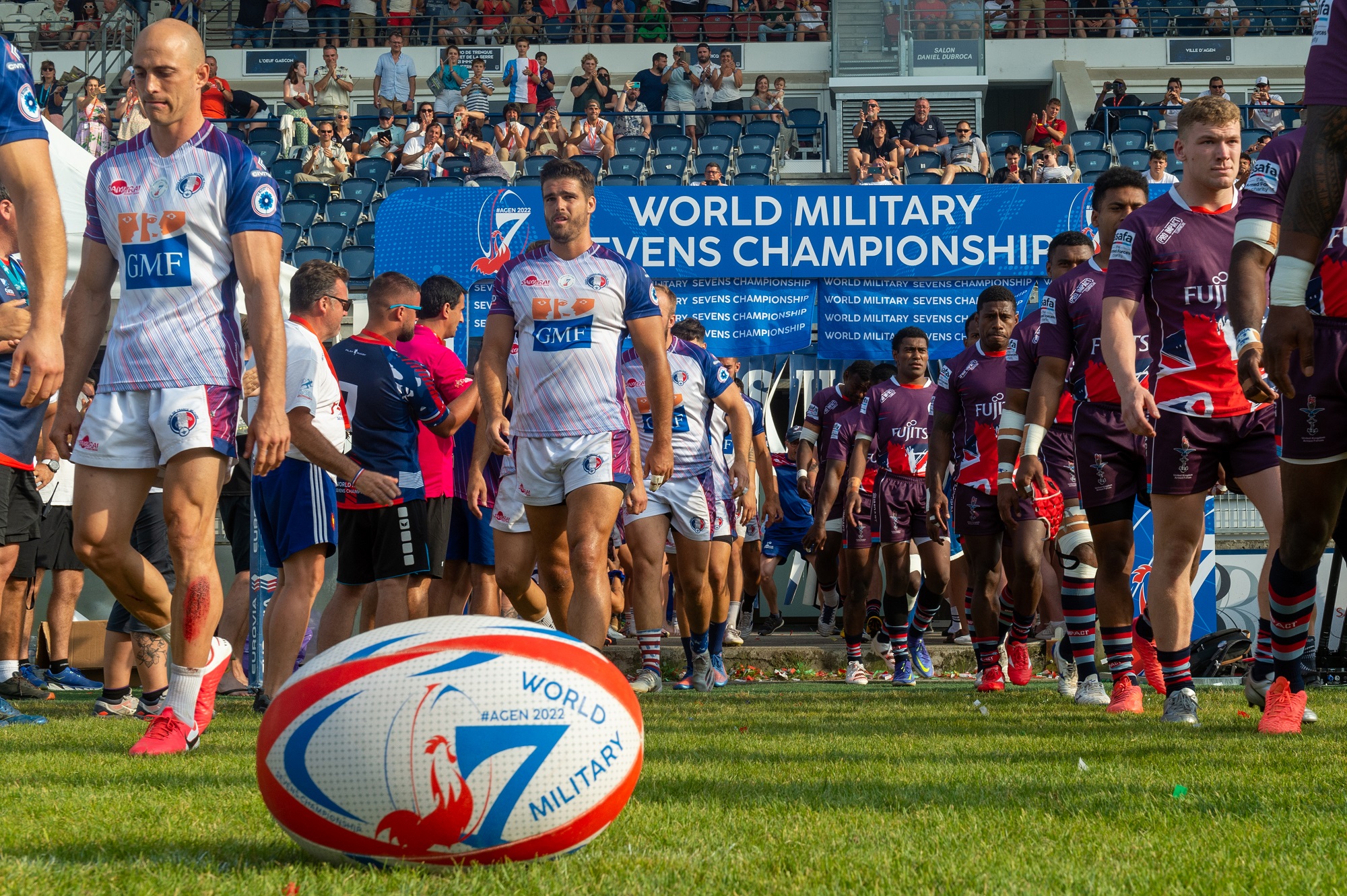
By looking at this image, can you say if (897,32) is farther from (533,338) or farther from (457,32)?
(533,338)

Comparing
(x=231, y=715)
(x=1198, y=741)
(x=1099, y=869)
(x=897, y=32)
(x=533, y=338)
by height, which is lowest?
(x=231, y=715)

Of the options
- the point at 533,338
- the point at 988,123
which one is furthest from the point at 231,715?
the point at 988,123

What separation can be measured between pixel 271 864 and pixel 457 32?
30.4m

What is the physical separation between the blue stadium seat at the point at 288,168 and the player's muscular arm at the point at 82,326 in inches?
727

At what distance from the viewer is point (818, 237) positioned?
45.9 ft

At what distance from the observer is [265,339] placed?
4730 mm

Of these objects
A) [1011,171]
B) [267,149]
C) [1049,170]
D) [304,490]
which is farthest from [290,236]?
[304,490]

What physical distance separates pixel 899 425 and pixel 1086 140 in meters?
15.9

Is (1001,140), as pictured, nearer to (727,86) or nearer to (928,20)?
(928,20)

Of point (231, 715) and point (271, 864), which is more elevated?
point (271, 864)

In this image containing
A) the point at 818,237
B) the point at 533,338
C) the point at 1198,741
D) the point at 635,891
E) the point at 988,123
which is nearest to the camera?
the point at 635,891

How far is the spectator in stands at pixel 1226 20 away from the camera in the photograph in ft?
99.0

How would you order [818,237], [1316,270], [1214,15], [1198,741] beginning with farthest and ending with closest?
[1214,15] → [818,237] → [1198,741] → [1316,270]

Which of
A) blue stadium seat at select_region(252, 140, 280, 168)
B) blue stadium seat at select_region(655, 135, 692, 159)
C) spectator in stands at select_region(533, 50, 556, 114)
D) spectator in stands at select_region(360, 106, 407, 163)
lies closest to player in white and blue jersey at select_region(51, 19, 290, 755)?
blue stadium seat at select_region(655, 135, 692, 159)
